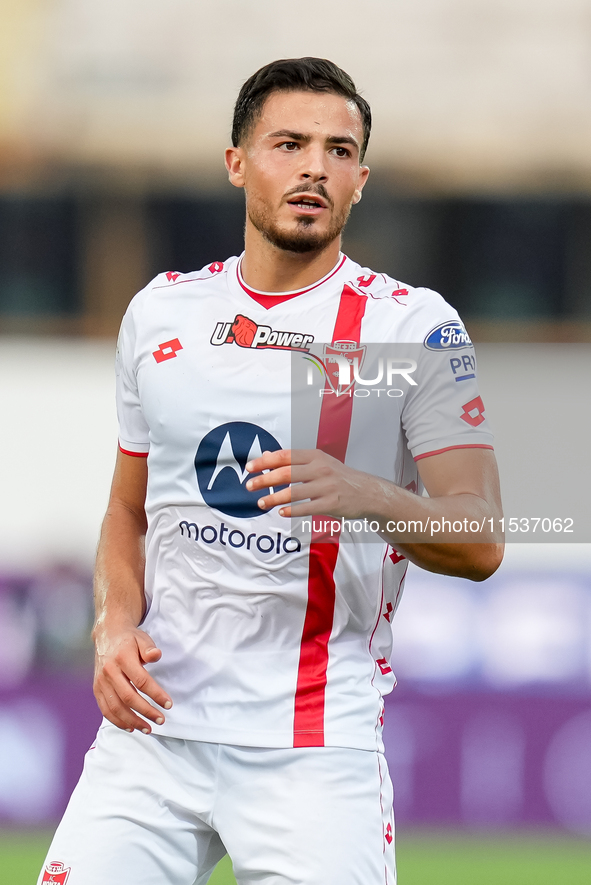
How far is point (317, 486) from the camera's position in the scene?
66.8 inches

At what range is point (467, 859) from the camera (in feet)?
15.2

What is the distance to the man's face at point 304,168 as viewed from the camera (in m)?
2.15

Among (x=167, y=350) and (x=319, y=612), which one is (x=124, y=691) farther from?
(x=167, y=350)

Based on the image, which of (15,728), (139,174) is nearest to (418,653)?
(15,728)

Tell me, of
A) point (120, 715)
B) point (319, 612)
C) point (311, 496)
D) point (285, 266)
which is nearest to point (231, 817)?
point (120, 715)

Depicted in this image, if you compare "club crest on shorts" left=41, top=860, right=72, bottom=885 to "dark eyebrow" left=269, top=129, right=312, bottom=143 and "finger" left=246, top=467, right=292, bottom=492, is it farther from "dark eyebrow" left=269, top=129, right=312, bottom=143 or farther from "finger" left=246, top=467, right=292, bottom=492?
"dark eyebrow" left=269, top=129, right=312, bottom=143

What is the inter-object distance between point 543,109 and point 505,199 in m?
0.70

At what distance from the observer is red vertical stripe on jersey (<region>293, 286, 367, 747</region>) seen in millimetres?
1979

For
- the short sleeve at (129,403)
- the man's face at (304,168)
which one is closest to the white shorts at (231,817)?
the short sleeve at (129,403)

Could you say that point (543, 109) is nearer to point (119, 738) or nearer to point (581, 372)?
point (581, 372)

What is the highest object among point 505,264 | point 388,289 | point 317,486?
point 505,264

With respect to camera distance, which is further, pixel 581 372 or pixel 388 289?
pixel 581 372

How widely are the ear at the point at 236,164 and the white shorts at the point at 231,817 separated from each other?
116cm

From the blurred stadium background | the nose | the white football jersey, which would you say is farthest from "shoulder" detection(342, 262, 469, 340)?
the blurred stadium background
